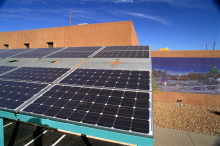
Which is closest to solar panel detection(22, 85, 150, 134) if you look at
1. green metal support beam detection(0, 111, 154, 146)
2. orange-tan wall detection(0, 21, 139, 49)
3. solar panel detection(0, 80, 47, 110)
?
green metal support beam detection(0, 111, 154, 146)

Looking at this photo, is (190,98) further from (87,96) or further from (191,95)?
(87,96)

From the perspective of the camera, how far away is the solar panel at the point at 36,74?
640 cm

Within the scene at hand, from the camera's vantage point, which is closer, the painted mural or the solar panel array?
the solar panel array

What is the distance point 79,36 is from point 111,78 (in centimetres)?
1225

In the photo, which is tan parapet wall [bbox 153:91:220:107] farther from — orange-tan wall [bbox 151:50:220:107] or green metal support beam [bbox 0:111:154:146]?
green metal support beam [bbox 0:111:154:146]

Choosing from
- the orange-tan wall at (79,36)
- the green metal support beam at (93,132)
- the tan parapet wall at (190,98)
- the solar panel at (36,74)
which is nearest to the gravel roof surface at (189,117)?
the tan parapet wall at (190,98)

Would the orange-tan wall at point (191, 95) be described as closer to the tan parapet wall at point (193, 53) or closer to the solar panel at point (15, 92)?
the tan parapet wall at point (193, 53)

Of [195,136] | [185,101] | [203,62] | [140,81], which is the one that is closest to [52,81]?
[140,81]

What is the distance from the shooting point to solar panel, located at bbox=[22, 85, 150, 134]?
11.4ft

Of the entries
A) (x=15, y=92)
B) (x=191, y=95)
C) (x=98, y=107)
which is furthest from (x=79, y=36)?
(x=191, y=95)

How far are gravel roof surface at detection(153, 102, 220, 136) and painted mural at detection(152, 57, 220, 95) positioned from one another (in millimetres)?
2025

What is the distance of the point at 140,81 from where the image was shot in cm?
523

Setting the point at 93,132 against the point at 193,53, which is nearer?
the point at 93,132

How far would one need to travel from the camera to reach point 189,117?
456 inches
